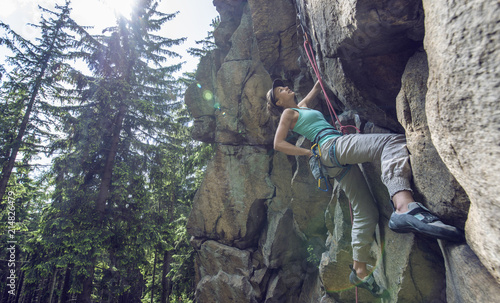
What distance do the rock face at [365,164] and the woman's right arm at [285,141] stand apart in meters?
0.99

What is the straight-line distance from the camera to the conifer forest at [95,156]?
8578mm

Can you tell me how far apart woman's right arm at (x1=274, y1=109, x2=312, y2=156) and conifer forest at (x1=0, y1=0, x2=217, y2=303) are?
786cm

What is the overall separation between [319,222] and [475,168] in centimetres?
610

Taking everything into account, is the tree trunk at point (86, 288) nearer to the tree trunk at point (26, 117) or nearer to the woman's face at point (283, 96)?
the tree trunk at point (26, 117)

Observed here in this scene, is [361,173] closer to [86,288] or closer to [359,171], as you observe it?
[359,171]

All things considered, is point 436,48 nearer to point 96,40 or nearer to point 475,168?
point 475,168

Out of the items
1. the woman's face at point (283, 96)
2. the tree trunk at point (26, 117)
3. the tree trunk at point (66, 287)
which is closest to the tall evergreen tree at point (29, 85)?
the tree trunk at point (26, 117)

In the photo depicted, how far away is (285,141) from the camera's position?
3207mm

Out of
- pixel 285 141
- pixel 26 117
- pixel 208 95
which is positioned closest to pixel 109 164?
pixel 26 117

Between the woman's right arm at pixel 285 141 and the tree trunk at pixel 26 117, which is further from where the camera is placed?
the tree trunk at pixel 26 117

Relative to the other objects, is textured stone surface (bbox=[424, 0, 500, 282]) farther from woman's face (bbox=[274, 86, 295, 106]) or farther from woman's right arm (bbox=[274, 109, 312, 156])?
woman's face (bbox=[274, 86, 295, 106])

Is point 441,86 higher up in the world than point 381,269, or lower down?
higher up

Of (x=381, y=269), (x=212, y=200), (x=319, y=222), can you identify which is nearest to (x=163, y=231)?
(x=212, y=200)

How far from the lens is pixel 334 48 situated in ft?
10.00
